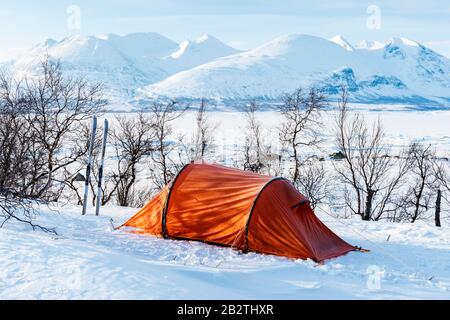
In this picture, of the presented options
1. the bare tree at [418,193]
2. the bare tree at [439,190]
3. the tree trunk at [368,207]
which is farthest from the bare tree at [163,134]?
the bare tree at [439,190]

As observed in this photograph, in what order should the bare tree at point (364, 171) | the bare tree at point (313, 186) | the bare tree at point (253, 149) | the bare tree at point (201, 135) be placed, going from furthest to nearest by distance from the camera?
the bare tree at point (201, 135), the bare tree at point (253, 149), the bare tree at point (313, 186), the bare tree at point (364, 171)

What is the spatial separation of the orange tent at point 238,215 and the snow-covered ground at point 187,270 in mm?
397

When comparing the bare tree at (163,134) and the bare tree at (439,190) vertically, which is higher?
the bare tree at (163,134)

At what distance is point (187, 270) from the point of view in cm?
855

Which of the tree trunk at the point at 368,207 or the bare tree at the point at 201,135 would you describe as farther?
the bare tree at the point at 201,135

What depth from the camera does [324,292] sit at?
26.9 feet

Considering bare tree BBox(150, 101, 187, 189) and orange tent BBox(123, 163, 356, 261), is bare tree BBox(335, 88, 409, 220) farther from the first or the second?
orange tent BBox(123, 163, 356, 261)

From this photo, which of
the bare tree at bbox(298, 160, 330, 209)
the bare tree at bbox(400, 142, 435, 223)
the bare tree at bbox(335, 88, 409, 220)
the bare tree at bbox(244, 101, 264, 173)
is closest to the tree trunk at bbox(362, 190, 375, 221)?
the bare tree at bbox(335, 88, 409, 220)

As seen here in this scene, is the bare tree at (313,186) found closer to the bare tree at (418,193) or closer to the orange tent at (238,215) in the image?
the bare tree at (418,193)

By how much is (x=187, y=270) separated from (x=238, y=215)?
3435 mm

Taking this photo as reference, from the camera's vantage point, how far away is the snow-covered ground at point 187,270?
7275 mm

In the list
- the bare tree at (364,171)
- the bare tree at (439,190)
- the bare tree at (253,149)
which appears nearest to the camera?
the bare tree at (439,190)

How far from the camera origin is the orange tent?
11336 millimetres

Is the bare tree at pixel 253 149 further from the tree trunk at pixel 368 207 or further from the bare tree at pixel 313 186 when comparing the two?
the tree trunk at pixel 368 207
